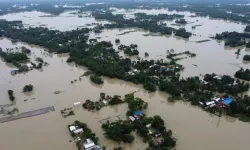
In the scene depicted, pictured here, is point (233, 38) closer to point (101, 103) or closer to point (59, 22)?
point (101, 103)

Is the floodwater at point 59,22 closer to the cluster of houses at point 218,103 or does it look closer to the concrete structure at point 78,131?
the concrete structure at point 78,131

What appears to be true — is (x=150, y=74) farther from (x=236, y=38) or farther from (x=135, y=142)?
(x=236, y=38)

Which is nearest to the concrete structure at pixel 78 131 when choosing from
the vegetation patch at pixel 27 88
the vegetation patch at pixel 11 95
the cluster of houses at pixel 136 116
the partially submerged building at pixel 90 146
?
the partially submerged building at pixel 90 146

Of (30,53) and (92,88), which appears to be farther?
(30,53)

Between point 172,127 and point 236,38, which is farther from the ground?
point 236,38

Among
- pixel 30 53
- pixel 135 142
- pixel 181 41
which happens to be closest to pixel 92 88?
pixel 135 142

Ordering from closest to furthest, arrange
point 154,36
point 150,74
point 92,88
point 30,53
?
point 92,88 < point 150,74 < point 30,53 < point 154,36

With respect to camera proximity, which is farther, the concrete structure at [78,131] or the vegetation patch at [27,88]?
the vegetation patch at [27,88]

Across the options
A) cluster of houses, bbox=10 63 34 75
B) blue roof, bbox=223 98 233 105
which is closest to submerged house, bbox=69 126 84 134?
blue roof, bbox=223 98 233 105

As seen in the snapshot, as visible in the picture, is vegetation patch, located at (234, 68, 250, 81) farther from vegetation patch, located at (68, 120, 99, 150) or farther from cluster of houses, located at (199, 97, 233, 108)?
vegetation patch, located at (68, 120, 99, 150)
